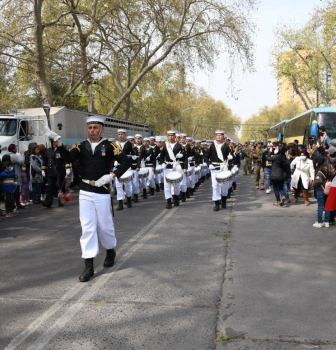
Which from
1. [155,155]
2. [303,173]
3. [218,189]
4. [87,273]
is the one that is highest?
[155,155]

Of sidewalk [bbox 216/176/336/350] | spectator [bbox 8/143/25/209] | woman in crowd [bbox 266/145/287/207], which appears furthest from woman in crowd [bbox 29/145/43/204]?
woman in crowd [bbox 266/145/287/207]

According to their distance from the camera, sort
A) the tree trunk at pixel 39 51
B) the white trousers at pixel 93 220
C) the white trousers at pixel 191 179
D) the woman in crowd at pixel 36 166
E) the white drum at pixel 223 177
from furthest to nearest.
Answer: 1. the tree trunk at pixel 39 51
2. the white trousers at pixel 191 179
3. the woman in crowd at pixel 36 166
4. the white drum at pixel 223 177
5. the white trousers at pixel 93 220

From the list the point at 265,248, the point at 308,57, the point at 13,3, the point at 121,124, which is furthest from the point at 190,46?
the point at 265,248

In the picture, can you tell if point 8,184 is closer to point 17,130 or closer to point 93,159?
point 17,130

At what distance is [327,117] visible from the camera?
68.5 ft

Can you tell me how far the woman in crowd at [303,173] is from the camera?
42.0 feet

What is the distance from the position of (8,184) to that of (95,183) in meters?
5.65

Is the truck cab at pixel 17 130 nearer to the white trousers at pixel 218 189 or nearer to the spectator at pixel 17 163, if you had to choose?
the spectator at pixel 17 163

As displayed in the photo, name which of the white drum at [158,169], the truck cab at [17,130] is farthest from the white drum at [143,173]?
the truck cab at [17,130]

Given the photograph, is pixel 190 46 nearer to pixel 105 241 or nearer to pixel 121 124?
pixel 121 124

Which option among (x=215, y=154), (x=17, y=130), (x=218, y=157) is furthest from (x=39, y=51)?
(x=218, y=157)

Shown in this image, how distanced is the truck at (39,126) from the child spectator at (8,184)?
2.07 m

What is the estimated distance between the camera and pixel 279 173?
1250cm

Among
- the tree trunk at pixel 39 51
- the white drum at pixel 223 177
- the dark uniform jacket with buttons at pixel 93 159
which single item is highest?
the tree trunk at pixel 39 51
